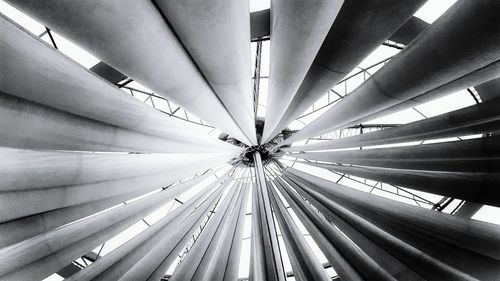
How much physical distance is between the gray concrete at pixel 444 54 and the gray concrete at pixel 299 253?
3.07 m

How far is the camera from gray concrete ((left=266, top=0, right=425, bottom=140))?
1894 mm

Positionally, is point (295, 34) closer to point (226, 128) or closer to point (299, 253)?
point (226, 128)

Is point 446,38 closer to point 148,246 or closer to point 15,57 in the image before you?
point 15,57

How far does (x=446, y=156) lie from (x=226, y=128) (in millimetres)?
3055

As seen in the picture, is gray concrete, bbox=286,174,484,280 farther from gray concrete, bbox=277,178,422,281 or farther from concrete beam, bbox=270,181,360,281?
concrete beam, bbox=270,181,360,281

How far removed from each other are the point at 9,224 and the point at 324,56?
4.17m

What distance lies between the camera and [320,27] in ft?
6.34

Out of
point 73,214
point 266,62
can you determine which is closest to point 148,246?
point 73,214

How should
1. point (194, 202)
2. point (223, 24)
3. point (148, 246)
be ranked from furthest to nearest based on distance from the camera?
1. point (194, 202)
2. point (148, 246)
3. point (223, 24)

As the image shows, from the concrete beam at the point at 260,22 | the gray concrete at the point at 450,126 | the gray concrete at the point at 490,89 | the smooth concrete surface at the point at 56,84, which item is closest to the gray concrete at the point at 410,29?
the gray concrete at the point at 490,89

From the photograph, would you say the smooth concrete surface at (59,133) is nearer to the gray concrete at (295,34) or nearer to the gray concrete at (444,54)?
the gray concrete at (295,34)

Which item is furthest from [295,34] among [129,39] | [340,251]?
[340,251]

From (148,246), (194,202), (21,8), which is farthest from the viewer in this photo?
(194,202)

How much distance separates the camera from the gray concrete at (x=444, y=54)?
1.57 metres
